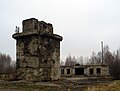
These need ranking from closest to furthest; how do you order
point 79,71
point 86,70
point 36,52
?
point 36,52 < point 86,70 < point 79,71

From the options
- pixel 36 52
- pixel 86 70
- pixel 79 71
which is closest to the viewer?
pixel 36 52

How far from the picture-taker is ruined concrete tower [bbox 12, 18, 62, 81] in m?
13.6

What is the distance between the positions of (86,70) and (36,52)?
25.5 metres

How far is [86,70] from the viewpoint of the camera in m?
37.9

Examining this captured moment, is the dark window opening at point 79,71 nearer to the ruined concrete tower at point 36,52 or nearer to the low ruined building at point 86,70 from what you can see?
the low ruined building at point 86,70

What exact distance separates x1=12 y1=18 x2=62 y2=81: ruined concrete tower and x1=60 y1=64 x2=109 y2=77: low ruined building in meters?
22.7

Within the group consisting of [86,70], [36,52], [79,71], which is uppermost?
[36,52]

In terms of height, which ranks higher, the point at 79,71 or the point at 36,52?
the point at 36,52

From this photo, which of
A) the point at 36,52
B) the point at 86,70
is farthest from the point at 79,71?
the point at 36,52

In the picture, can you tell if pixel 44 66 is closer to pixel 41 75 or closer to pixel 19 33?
pixel 41 75

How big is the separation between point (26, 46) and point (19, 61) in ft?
3.66

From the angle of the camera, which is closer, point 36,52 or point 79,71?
point 36,52

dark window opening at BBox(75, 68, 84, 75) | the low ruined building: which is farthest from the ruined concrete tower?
dark window opening at BBox(75, 68, 84, 75)

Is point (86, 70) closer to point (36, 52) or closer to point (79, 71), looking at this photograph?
point (79, 71)
